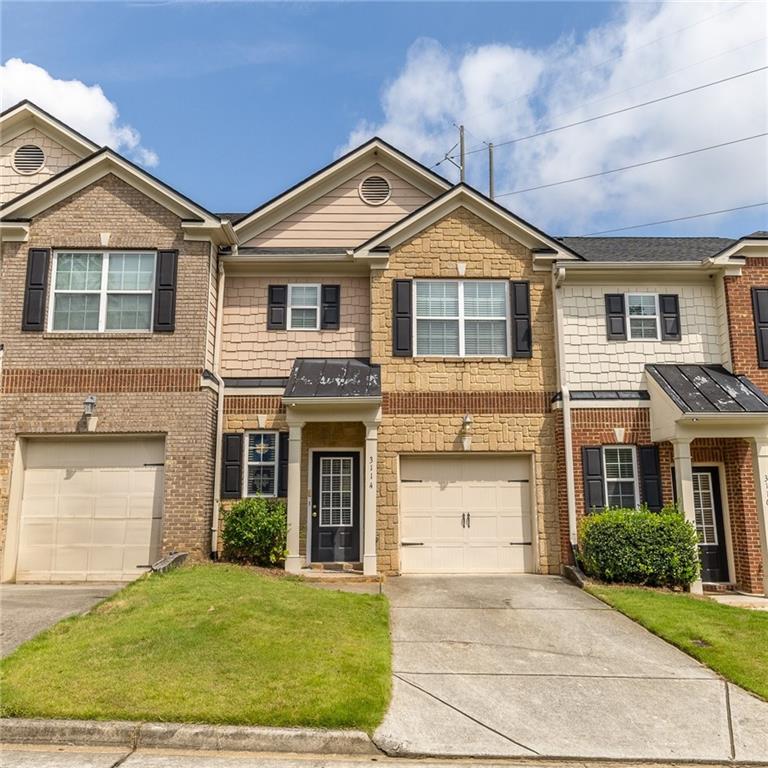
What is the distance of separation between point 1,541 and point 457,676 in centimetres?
877

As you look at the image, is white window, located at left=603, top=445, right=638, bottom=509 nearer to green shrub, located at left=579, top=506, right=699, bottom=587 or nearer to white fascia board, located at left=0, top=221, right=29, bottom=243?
green shrub, located at left=579, top=506, right=699, bottom=587

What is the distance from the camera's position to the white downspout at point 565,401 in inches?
465

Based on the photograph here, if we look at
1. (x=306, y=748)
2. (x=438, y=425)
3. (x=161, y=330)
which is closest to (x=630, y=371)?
(x=438, y=425)

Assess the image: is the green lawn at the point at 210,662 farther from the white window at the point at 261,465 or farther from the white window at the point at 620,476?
the white window at the point at 620,476

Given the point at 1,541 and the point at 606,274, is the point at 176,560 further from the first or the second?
the point at 606,274

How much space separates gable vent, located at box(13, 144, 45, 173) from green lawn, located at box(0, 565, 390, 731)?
10097 millimetres

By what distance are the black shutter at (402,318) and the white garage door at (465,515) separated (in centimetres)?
215

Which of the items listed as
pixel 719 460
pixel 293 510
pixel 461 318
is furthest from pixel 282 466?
pixel 719 460

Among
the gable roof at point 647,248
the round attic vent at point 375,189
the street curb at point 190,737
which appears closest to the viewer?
the street curb at point 190,737

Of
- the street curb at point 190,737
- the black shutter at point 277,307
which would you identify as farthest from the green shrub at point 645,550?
the black shutter at point 277,307

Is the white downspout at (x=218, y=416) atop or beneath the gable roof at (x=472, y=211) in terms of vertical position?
beneath

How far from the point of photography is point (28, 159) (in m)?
14.0

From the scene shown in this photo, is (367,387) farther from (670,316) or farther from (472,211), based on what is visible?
(670,316)

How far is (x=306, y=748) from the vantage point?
4.97m
